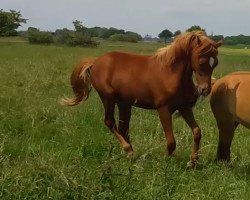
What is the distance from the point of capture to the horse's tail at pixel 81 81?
6.55 metres

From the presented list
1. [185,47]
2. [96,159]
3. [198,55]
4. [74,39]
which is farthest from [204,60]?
[74,39]

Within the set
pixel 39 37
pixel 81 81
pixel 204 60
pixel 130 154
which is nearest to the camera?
pixel 204 60

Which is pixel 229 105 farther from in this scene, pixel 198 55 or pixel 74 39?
pixel 74 39

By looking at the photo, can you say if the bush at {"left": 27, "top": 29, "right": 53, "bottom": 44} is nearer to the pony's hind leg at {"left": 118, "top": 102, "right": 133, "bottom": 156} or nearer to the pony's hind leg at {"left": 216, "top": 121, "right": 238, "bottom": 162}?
the pony's hind leg at {"left": 118, "top": 102, "right": 133, "bottom": 156}

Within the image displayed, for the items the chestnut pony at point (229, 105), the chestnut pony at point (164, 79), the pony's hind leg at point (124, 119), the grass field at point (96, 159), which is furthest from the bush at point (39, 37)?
the chestnut pony at point (229, 105)

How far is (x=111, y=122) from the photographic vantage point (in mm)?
6418

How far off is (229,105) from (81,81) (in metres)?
2.00

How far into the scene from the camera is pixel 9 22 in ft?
225

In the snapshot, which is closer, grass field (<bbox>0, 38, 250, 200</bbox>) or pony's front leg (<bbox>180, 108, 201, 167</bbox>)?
grass field (<bbox>0, 38, 250, 200</bbox>)

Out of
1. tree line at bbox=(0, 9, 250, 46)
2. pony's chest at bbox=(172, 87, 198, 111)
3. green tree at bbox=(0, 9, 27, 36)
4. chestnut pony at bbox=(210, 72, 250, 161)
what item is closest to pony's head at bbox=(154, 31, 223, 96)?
pony's chest at bbox=(172, 87, 198, 111)

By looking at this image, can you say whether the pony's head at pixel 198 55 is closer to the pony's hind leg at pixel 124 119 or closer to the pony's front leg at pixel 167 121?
the pony's front leg at pixel 167 121

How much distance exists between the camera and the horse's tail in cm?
655

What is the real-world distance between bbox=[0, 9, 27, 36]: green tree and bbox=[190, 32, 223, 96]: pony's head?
65.6m

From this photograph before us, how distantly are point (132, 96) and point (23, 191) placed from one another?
228cm
